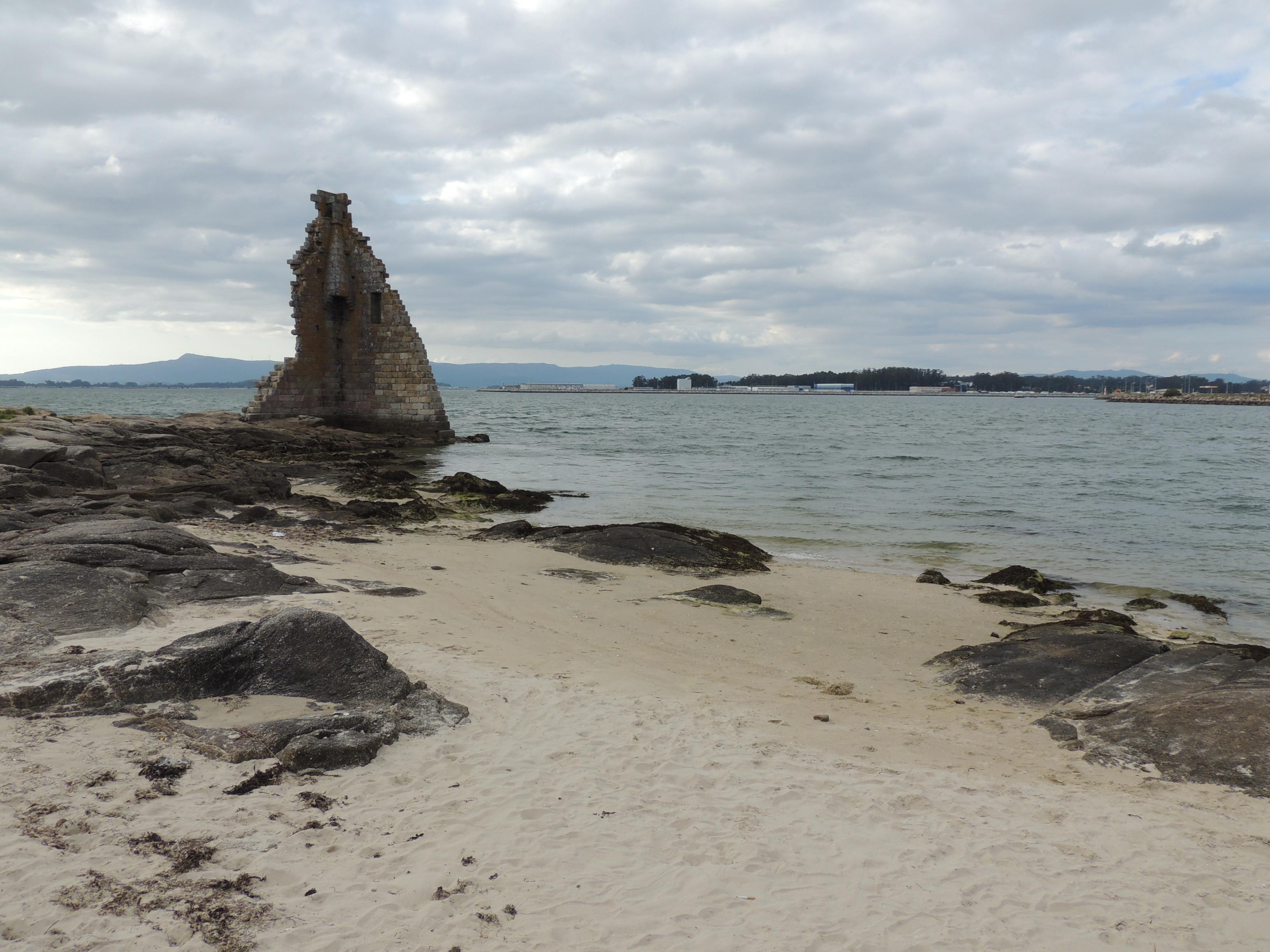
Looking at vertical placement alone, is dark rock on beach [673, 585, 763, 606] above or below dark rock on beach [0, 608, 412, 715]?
below

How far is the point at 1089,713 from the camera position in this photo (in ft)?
19.2

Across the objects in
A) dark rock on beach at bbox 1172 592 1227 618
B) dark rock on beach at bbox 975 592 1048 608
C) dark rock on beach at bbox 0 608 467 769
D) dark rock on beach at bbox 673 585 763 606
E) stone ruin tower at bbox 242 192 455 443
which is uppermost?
stone ruin tower at bbox 242 192 455 443

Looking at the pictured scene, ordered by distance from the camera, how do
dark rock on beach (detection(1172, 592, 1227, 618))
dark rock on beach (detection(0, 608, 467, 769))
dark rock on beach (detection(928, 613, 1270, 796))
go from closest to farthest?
dark rock on beach (detection(0, 608, 467, 769)) → dark rock on beach (detection(928, 613, 1270, 796)) → dark rock on beach (detection(1172, 592, 1227, 618))

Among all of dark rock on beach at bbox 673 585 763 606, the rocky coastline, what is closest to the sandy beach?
dark rock on beach at bbox 673 585 763 606

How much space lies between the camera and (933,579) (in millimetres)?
11109

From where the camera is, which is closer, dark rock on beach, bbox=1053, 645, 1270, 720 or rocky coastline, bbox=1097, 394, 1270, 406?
dark rock on beach, bbox=1053, 645, 1270, 720

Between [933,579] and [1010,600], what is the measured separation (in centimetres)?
128

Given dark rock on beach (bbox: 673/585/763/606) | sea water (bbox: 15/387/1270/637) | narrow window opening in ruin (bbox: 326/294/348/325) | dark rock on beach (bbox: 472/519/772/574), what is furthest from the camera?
narrow window opening in ruin (bbox: 326/294/348/325)

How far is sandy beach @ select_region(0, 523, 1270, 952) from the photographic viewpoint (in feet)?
10.4

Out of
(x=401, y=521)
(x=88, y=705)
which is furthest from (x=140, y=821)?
(x=401, y=521)

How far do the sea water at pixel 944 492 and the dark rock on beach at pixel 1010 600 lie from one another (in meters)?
1.30

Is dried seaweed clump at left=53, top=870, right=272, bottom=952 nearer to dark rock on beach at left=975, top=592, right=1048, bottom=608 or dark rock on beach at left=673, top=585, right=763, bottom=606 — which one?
dark rock on beach at left=673, top=585, right=763, bottom=606

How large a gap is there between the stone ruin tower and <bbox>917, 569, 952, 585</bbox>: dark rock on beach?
23820 millimetres

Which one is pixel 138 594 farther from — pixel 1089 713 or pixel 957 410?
pixel 957 410
